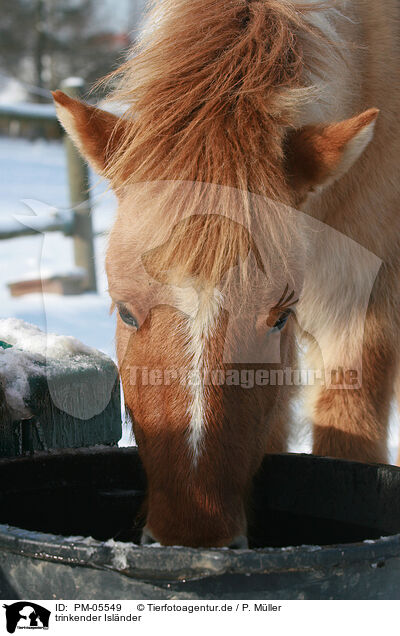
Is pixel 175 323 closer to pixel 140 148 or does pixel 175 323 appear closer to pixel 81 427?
pixel 140 148

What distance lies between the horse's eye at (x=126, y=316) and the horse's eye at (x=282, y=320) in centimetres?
31

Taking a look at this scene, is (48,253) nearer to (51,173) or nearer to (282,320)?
(282,320)

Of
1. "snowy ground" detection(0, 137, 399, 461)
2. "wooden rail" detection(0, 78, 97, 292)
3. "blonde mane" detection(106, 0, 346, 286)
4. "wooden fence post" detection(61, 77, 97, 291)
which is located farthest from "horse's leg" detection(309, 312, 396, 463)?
"wooden fence post" detection(61, 77, 97, 291)

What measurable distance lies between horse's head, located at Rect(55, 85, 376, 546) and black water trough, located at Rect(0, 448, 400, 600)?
234 millimetres

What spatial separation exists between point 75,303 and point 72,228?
781mm

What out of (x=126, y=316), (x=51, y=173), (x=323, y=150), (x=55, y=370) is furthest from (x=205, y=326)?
(x=51, y=173)

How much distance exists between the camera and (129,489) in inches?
71.6

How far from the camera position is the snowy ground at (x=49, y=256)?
7.04ft

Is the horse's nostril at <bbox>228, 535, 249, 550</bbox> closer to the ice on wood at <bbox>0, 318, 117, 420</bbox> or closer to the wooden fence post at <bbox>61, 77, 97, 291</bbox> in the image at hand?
the ice on wood at <bbox>0, 318, 117, 420</bbox>
